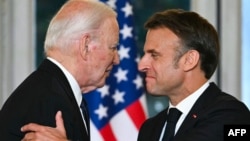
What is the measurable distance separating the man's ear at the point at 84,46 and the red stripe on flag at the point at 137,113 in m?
1.39

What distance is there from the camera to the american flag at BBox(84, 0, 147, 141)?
365cm

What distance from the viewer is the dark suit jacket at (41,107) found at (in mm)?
2068

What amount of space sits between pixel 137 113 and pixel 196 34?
1.05 metres

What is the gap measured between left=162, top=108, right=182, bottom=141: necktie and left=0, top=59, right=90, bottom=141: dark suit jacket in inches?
21.2

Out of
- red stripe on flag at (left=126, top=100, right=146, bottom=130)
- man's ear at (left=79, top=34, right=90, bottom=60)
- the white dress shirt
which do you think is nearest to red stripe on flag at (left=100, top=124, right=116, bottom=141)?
red stripe on flag at (left=126, top=100, right=146, bottom=130)

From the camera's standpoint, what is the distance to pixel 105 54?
2.41 meters

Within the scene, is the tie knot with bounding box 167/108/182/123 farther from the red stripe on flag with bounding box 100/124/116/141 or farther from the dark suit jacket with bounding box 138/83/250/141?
the red stripe on flag with bounding box 100/124/116/141

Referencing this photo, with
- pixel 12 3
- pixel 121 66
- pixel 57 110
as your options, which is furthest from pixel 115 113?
pixel 57 110

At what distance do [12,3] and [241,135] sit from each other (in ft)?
6.31

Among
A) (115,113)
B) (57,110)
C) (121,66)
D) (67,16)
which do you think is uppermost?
(67,16)

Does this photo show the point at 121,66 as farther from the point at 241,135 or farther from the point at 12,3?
the point at 241,135

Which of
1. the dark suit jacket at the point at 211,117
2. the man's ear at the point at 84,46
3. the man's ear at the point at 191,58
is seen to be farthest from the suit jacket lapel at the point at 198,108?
the man's ear at the point at 84,46

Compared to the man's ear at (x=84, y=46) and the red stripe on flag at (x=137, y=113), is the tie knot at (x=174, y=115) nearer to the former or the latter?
the man's ear at (x=84, y=46)

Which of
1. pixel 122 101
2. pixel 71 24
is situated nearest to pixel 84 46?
pixel 71 24
